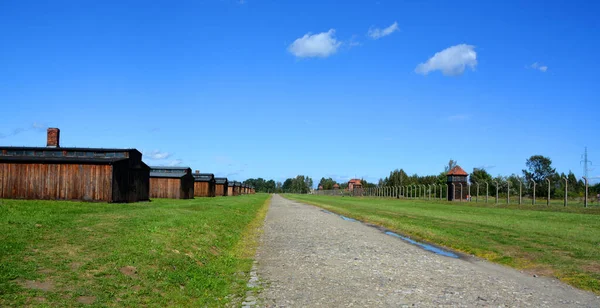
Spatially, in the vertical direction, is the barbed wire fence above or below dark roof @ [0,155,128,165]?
below

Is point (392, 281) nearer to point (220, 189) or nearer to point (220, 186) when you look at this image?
point (220, 189)

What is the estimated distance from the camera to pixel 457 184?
8769 centimetres

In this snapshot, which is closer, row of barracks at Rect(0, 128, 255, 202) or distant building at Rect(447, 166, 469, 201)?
row of barracks at Rect(0, 128, 255, 202)

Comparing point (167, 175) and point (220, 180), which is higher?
point (167, 175)

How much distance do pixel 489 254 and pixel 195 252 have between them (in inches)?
424

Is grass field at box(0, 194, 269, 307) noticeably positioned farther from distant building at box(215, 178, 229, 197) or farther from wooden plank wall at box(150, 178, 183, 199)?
distant building at box(215, 178, 229, 197)

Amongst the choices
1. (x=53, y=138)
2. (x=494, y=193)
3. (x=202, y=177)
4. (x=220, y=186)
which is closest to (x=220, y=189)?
(x=220, y=186)

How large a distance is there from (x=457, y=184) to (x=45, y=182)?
70.5m

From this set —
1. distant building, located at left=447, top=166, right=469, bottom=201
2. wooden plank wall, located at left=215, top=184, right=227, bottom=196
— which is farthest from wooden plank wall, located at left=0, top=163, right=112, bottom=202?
wooden plank wall, located at left=215, top=184, right=227, bottom=196

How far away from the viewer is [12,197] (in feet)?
128

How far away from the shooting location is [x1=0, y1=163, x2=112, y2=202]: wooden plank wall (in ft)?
129

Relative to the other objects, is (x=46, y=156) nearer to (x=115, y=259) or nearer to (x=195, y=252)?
(x=195, y=252)

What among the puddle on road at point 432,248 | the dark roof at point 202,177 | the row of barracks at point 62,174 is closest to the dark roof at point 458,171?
the dark roof at point 202,177

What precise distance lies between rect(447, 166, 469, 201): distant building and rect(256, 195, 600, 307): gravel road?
73016mm
